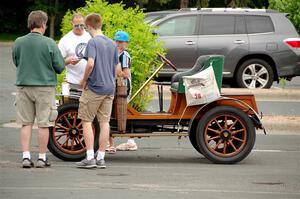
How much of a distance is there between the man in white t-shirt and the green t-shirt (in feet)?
2.62

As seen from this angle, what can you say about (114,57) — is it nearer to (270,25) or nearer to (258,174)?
(258,174)

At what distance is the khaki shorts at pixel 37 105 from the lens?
39.1 ft

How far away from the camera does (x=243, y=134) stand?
41.1 ft

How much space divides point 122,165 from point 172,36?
9.76 m

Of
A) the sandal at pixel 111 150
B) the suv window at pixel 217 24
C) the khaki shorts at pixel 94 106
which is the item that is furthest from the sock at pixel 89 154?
the suv window at pixel 217 24

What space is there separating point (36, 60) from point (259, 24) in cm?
1111

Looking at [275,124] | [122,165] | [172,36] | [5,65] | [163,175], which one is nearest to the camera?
[163,175]

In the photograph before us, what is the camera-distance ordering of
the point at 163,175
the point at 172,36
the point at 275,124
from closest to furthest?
1. the point at 163,175
2. the point at 275,124
3. the point at 172,36

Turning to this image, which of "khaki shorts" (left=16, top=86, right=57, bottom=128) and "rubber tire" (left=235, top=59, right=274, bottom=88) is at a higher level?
"rubber tire" (left=235, top=59, right=274, bottom=88)

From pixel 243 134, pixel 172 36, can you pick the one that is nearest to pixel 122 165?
pixel 243 134

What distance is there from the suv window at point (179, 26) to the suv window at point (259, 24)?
1.20m

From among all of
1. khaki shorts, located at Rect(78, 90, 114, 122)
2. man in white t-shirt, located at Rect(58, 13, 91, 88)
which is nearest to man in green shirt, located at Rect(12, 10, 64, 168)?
khaki shorts, located at Rect(78, 90, 114, 122)

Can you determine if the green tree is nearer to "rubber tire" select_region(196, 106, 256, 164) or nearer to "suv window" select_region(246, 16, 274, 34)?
"suv window" select_region(246, 16, 274, 34)

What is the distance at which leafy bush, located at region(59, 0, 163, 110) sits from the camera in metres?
13.9
